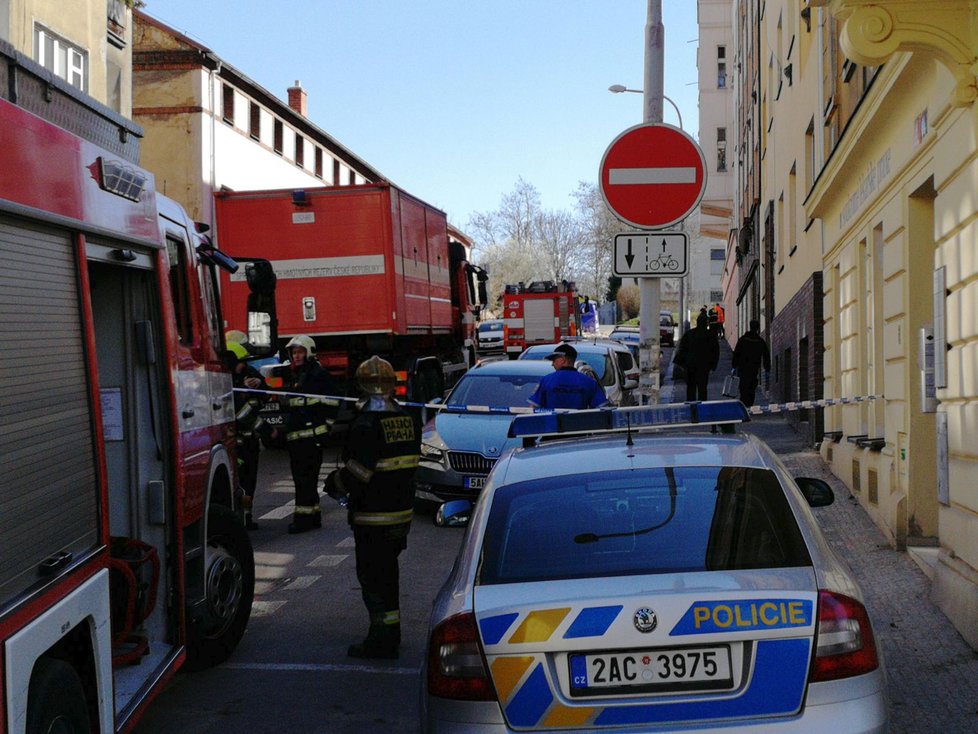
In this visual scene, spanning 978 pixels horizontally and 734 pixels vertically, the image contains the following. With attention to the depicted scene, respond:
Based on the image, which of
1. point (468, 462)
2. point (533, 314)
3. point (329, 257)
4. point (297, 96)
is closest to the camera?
point (468, 462)

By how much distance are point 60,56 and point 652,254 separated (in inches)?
716

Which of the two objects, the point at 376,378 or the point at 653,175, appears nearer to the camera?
the point at 376,378

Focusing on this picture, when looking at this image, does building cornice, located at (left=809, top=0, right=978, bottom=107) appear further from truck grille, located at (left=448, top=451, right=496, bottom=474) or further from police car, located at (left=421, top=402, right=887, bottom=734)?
truck grille, located at (left=448, top=451, right=496, bottom=474)

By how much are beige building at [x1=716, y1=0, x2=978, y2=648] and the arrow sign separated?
1647 mm

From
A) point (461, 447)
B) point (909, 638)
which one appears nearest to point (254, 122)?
point (461, 447)

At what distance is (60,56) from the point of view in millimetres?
23500

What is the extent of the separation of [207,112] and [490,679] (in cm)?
3538

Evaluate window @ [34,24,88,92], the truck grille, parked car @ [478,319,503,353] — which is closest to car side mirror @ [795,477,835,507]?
the truck grille

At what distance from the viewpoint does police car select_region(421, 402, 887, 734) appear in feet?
12.0

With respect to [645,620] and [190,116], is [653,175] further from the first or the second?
[190,116]

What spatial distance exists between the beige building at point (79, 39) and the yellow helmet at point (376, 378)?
16009 millimetres

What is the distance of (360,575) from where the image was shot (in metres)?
6.98

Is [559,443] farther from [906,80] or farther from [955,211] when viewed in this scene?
[906,80]

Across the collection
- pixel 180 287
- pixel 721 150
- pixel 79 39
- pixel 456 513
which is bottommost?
pixel 456 513
